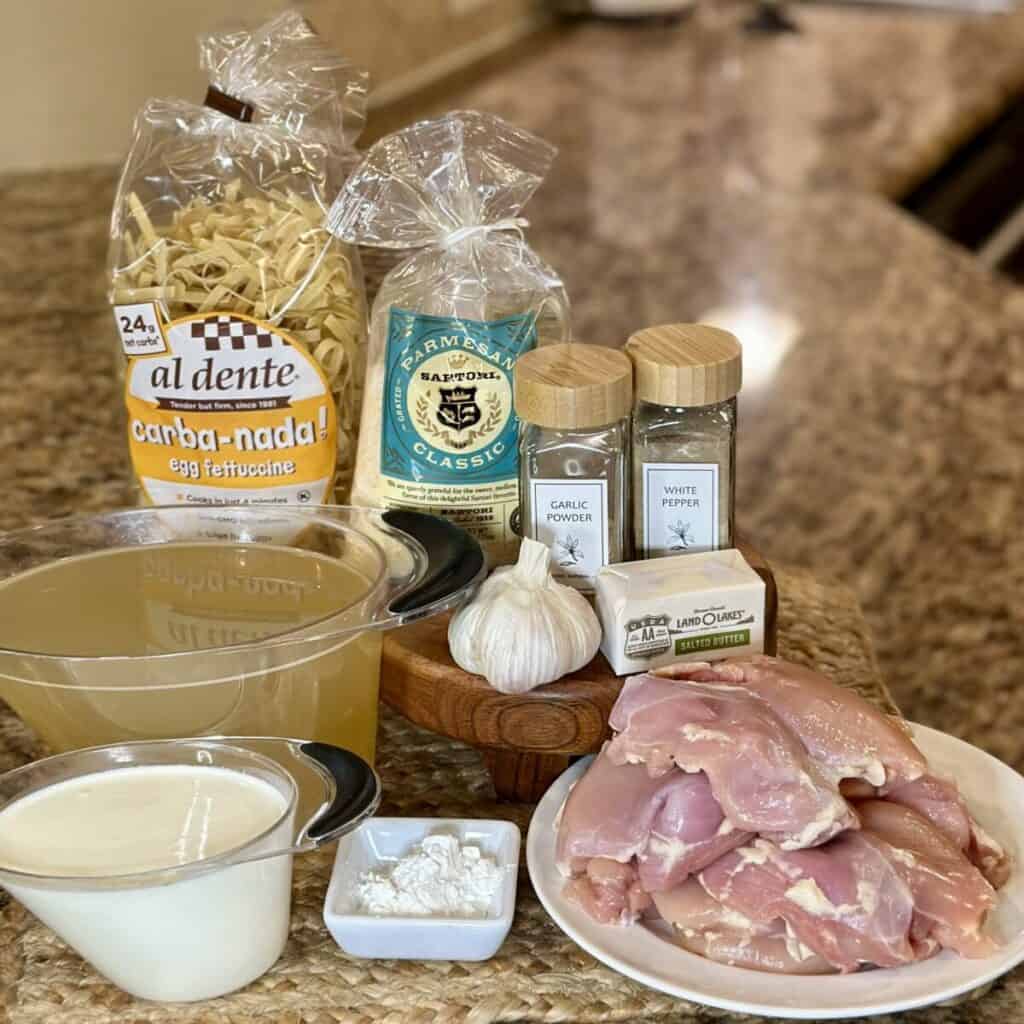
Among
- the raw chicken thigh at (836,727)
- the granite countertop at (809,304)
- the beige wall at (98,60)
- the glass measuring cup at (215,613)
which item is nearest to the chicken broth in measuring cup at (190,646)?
the glass measuring cup at (215,613)

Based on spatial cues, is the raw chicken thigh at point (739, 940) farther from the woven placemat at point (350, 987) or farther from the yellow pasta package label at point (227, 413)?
the yellow pasta package label at point (227, 413)

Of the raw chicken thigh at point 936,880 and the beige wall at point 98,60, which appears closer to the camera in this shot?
the raw chicken thigh at point 936,880

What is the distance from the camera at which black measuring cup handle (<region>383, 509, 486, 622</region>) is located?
0.85 meters

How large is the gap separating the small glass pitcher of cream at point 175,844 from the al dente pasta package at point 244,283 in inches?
10.4

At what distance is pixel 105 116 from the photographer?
7.71 feet

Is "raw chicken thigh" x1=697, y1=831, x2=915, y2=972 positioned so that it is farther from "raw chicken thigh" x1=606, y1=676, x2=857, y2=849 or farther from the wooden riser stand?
the wooden riser stand

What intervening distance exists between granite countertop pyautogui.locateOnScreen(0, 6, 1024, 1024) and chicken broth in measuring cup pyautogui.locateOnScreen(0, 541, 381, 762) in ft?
1.26

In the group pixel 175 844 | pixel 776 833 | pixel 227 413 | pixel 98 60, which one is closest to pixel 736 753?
pixel 776 833

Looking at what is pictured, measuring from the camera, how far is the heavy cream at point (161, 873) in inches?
28.0

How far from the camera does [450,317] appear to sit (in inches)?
36.9

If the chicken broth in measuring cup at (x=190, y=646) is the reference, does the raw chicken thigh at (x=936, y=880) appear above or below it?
below

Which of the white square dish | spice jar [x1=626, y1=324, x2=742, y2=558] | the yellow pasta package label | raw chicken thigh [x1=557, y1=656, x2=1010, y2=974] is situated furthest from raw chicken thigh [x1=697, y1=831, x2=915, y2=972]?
the yellow pasta package label

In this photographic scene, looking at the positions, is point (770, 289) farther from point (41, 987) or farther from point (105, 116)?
point (41, 987)

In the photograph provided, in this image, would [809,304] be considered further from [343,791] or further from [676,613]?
[343,791]
